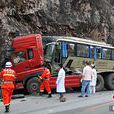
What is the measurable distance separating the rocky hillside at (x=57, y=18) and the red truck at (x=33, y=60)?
3291 mm

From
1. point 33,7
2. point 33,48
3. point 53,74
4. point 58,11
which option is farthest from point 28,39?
point 58,11

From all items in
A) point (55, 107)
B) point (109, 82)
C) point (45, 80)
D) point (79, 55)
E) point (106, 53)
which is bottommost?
point (55, 107)

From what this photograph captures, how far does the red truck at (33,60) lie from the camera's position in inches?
918

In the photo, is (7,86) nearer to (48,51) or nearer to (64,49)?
(48,51)

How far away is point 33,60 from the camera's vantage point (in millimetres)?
23578

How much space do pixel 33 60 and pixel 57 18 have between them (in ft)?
35.4

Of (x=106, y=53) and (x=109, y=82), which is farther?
(x=106, y=53)

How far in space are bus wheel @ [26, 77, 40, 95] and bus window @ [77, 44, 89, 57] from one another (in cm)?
351

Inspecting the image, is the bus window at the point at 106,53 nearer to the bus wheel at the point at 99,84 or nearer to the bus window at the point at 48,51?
the bus wheel at the point at 99,84

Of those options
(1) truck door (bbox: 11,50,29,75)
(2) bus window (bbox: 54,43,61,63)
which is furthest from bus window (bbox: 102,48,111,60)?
(1) truck door (bbox: 11,50,29,75)

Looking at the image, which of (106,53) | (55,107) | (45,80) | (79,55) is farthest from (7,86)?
(106,53)

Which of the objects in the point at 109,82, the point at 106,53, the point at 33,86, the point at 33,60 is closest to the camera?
the point at 33,86

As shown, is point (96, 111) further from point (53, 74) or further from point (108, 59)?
point (108, 59)

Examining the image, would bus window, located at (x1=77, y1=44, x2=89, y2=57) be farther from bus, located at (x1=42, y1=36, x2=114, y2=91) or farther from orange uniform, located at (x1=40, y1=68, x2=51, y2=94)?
orange uniform, located at (x1=40, y1=68, x2=51, y2=94)
